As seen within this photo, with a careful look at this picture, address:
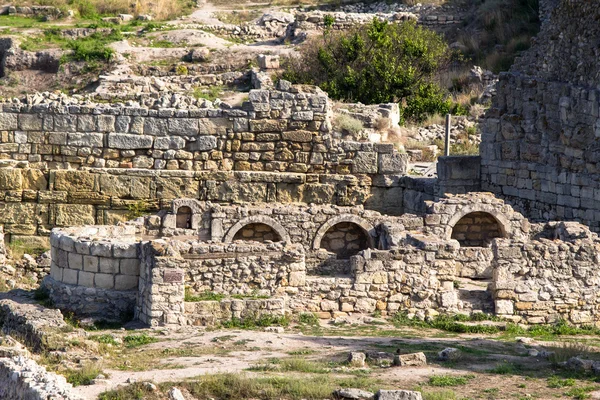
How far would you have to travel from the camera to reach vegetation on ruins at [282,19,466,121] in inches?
1328

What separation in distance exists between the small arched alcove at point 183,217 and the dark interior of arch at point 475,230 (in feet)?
12.7

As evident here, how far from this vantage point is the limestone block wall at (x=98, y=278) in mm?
20594

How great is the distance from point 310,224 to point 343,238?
2.26 ft

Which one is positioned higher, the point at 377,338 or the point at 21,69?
the point at 21,69

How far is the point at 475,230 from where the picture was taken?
23.4 m

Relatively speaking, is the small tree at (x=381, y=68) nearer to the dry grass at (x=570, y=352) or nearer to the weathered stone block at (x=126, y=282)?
the weathered stone block at (x=126, y=282)

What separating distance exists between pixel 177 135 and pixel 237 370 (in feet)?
30.7

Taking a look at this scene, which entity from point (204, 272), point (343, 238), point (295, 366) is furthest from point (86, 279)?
point (295, 366)

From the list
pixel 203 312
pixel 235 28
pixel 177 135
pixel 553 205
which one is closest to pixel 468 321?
pixel 203 312

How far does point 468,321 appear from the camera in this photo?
66.9 ft

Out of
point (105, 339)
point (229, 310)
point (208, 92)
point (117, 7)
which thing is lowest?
point (105, 339)

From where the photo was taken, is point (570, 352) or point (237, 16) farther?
point (237, 16)

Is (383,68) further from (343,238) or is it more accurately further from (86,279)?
(86,279)

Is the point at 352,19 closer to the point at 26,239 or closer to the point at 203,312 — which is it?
the point at 26,239
